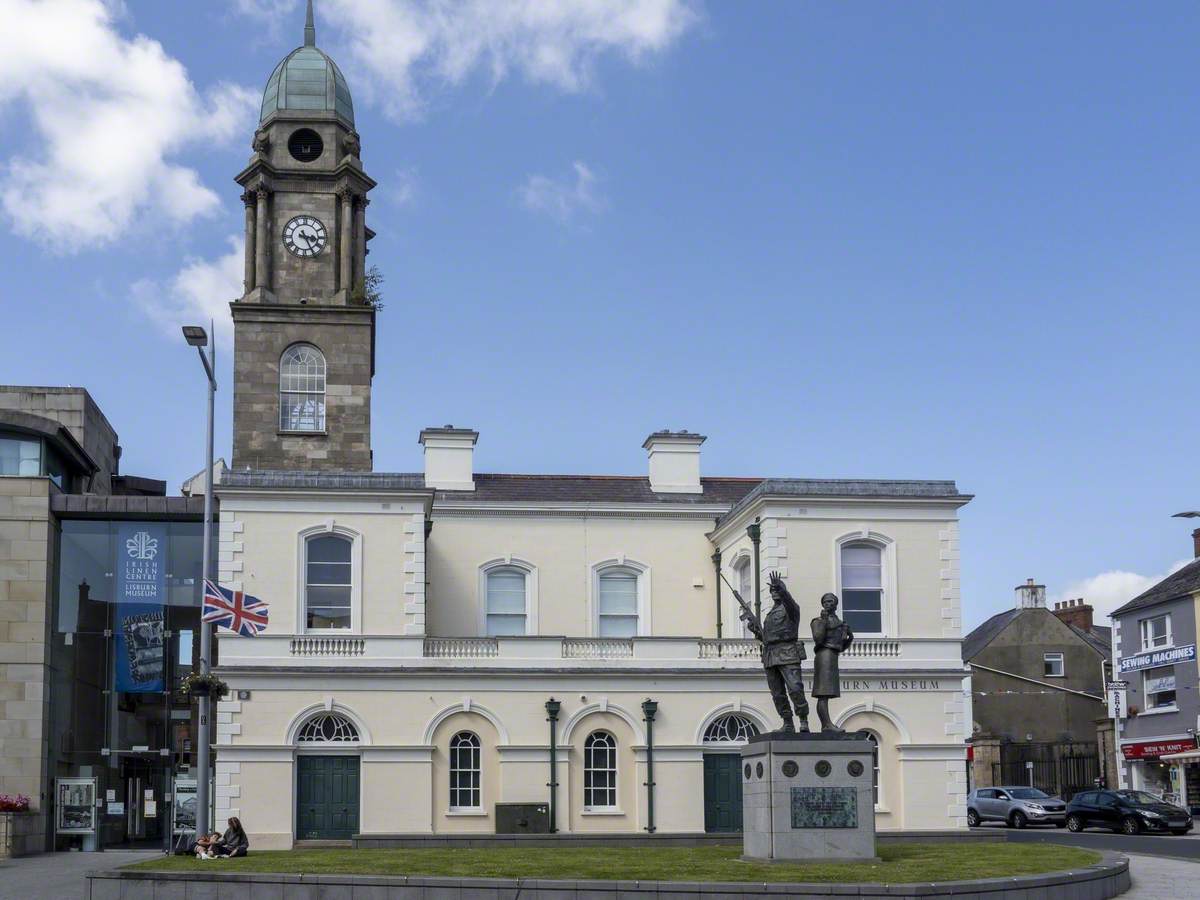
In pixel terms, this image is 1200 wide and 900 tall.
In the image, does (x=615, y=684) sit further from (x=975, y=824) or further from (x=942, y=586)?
(x=975, y=824)

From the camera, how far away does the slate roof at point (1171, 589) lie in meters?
58.2

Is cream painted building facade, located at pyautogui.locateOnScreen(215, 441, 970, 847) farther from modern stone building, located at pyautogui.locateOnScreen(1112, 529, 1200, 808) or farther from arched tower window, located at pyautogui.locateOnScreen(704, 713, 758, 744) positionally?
modern stone building, located at pyautogui.locateOnScreen(1112, 529, 1200, 808)

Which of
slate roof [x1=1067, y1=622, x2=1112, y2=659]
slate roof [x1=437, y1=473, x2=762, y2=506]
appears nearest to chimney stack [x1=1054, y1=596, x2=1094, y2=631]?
slate roof [x1=1067, y1=622, x2=1112, y2=659]

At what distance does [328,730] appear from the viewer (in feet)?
123

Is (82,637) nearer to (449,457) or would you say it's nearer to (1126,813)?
(449,457)

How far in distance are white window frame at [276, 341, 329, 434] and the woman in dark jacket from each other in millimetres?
19344

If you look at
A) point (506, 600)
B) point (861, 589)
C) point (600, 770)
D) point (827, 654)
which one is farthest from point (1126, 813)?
point (827, 654)

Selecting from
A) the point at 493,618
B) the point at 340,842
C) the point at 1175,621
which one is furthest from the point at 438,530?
the point at 1175,621

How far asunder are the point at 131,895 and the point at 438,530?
68.5 ft

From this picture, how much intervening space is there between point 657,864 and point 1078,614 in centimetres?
5584

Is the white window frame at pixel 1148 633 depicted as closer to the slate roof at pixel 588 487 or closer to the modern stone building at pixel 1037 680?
the modern stone building at pixel 1037 680

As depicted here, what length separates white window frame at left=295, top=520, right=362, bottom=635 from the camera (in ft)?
124

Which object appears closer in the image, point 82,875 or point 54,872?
point 82,875

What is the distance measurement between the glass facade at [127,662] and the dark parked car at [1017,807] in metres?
24.8
